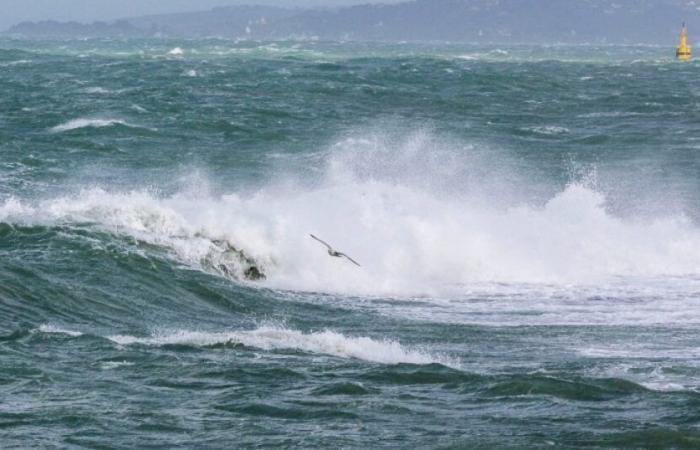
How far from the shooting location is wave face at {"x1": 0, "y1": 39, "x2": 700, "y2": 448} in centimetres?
1412

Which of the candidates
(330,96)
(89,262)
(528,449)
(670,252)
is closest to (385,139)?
(330,96)

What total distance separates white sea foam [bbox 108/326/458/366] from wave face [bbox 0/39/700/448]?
0.06m

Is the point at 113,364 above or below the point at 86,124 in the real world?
above

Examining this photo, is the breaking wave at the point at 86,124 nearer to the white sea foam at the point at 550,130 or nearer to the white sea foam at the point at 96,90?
the white sea foam at the point at 96,90

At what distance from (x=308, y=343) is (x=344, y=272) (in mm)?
7319

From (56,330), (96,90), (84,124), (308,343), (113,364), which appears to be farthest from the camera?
(96,90)

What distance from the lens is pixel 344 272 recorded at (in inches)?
976

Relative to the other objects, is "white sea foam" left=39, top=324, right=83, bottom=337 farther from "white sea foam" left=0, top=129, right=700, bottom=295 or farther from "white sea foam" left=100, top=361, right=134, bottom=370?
"white sea foam" left=0, top=129, right=700, bottom=295

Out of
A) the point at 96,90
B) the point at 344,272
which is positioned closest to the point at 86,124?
the point at 96,90

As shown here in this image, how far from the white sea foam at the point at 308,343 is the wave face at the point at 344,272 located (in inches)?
2.2

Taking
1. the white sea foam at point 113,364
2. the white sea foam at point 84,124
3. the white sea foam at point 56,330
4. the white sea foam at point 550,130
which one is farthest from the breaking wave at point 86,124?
the white sea foam at point 113,364

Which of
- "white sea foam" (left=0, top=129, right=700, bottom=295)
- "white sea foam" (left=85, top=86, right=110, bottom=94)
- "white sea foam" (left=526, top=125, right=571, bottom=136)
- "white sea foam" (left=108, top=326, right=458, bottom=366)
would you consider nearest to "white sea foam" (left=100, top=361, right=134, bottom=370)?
"white sea foam" (left=108, top=326, right=458, bottom=366)

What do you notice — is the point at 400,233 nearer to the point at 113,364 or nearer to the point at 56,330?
the point at 56,330

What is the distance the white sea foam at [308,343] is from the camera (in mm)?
16984
